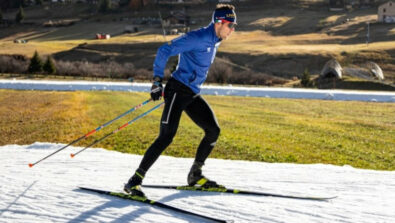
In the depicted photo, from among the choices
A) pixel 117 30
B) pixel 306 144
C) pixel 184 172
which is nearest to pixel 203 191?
pixel 184 172

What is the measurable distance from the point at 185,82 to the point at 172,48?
1.82 feet

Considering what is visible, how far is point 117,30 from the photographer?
10738 cm

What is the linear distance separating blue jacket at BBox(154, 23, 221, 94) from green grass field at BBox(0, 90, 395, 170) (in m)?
4.06

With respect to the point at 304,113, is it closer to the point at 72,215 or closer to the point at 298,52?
the point at 72,215

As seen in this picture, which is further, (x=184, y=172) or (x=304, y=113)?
(x=304, y=113)

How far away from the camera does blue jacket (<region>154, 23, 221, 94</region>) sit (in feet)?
20.2

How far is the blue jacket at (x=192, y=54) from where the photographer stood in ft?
20.2

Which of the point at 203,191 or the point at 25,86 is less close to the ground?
the point at 203,191

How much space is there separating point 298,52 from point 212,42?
219 feet

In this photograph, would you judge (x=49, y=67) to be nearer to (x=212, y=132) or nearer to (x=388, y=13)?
(x=212, y=132)

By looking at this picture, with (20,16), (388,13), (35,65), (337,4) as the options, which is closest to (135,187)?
(35,65)

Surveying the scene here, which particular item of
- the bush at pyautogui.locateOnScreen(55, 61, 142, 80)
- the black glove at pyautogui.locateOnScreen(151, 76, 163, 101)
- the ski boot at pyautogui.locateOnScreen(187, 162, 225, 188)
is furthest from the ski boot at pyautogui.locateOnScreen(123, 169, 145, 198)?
the bush at pyautogui.locateOnScreen(55, 61, 142, 80)

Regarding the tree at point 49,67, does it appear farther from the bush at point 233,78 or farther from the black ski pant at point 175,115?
the black ski pant at point 175,115

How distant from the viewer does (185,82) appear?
6.41m
